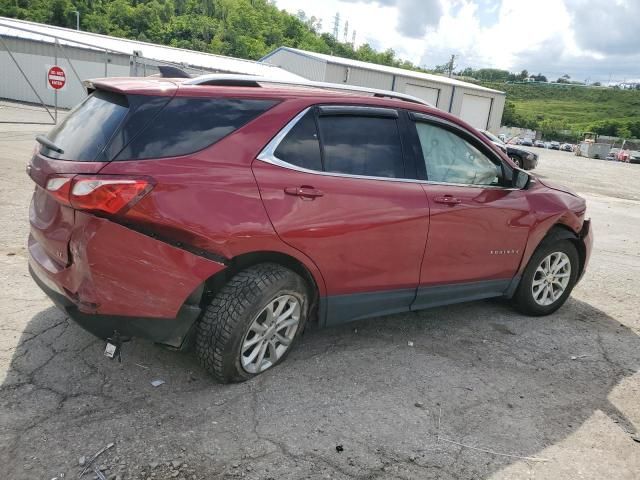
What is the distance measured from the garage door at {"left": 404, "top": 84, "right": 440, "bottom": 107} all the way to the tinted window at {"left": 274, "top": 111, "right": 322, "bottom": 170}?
122 ft

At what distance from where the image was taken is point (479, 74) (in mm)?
175125

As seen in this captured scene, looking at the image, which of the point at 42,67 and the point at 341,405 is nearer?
the point at 341,405

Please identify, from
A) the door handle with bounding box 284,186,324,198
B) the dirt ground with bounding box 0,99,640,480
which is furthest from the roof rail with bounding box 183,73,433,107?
the dirt ground with bounding box 0,99,640,480

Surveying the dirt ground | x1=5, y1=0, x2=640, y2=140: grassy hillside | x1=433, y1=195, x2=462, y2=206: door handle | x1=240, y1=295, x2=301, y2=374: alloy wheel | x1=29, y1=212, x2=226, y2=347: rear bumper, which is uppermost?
x1=5, y1=0, x2=640, y2=140: grassy hillside

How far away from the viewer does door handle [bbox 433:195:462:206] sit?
3.77 metres

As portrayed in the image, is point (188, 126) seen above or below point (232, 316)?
above

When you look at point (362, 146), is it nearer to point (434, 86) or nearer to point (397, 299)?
point (397, 299)

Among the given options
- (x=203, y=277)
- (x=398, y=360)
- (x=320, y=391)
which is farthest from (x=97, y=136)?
(x=398, y=360)

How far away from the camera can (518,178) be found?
431 centimetres

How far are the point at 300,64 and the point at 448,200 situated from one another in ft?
125

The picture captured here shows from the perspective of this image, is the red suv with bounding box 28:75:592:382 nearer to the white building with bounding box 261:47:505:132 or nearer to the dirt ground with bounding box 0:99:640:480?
the dirt ground with bounding box 0:99:640:480

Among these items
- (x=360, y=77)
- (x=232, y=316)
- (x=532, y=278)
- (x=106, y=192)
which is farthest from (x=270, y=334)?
(x=360, y=77)

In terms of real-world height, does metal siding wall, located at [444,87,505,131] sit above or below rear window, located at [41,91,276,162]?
above

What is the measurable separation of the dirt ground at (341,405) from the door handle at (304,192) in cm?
120
